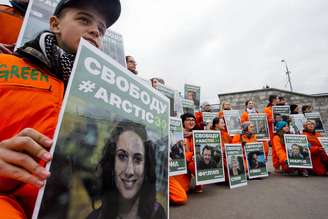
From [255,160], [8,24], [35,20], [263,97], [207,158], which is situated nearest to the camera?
[35,20]

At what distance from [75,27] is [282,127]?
12.0 feet

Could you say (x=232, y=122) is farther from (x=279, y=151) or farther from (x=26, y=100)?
(x=26, y=100)

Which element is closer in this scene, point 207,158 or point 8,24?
point 8,24

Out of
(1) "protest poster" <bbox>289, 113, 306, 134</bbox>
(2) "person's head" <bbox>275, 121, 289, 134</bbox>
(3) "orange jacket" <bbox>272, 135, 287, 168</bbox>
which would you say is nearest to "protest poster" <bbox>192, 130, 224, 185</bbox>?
(3) "orange jacket" <bbox>272, 135, 287, 168</bbox>

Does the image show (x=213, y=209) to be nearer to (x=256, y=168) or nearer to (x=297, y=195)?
(x=297, y=195)

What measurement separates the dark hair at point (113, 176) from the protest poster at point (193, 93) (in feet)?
10.8

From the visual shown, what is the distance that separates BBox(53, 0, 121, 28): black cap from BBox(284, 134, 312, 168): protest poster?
3093mm

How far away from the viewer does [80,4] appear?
2.44ft

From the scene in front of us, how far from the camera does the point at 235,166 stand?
2494mm

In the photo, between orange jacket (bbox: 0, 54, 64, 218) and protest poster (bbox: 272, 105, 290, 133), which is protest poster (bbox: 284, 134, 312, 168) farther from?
orange jacket (bbox: 0, 54, 64, 218)

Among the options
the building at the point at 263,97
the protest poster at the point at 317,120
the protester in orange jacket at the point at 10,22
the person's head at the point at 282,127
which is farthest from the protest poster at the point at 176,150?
the building at the point at 263,97

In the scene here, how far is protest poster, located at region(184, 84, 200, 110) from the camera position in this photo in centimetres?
387

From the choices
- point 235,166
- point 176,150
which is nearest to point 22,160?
point 176,150

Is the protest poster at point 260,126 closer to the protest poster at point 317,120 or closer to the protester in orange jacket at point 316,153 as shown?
the protester in orange jacket at point 316,153
